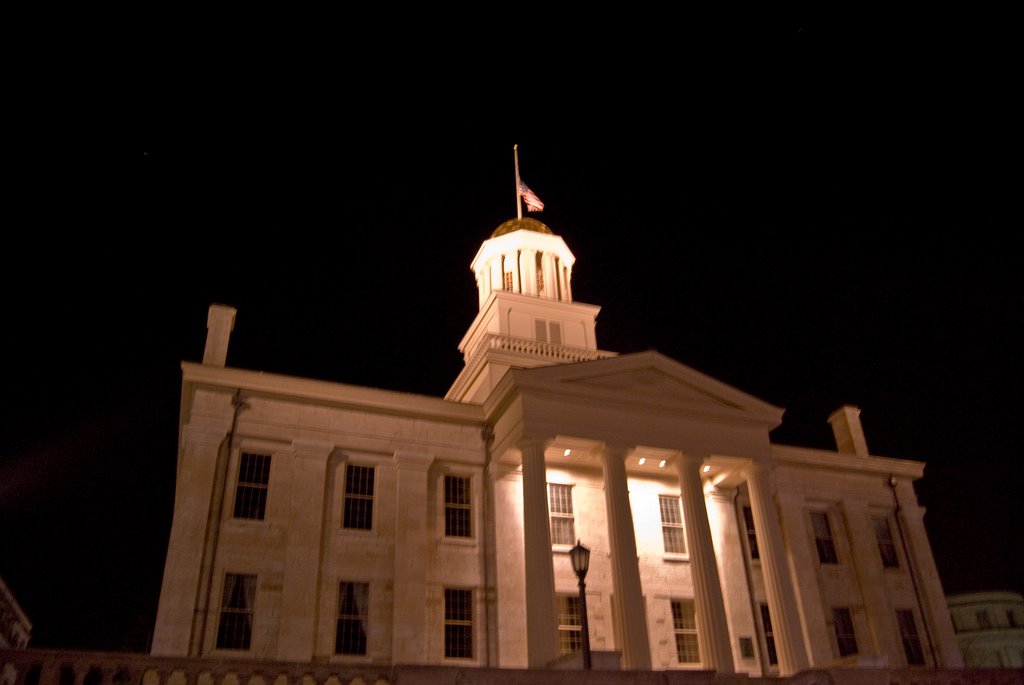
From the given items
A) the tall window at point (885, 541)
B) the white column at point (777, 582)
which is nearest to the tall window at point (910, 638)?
the tall window at point (885, 541)

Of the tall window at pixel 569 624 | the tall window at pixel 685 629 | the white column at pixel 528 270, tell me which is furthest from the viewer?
the white column at pixel 528 270

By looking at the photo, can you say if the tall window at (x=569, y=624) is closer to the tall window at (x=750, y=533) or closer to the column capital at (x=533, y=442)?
the column capital at (x=533, y=442)

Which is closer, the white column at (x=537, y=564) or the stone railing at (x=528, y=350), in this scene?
the white column at (x=537, y=564)

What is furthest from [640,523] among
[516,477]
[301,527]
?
[301,527]

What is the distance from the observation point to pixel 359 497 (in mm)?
25203

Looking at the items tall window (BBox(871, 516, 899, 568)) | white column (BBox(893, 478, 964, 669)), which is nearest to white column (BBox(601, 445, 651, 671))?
tall window (BBox(871, 516, 899, 568))

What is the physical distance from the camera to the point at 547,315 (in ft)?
116

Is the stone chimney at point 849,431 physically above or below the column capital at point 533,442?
above

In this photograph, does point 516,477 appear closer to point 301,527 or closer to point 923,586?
point 301,527

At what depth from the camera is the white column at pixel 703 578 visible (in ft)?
76.5

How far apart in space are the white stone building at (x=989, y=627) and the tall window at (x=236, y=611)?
62587mm

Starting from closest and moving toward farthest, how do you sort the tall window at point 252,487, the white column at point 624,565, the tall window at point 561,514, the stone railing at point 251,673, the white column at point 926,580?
the stone railing at point 251,673, the white column at point 624,565, the tall window at point 252,487, the tall window at point 561,514, the white column at point 926,580

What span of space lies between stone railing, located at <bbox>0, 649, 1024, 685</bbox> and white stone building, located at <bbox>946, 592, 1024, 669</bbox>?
6196cm

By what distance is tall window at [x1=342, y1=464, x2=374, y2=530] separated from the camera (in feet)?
81.7
